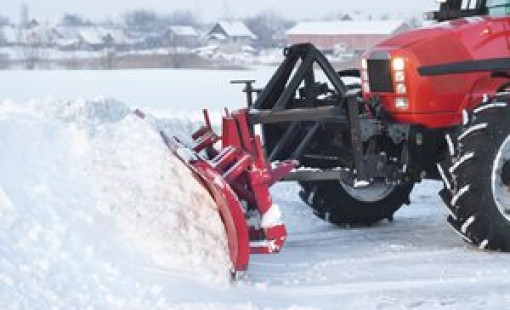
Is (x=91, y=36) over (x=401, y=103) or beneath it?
beneath

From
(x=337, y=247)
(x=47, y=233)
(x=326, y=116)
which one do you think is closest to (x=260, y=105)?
(x=326, y=116)

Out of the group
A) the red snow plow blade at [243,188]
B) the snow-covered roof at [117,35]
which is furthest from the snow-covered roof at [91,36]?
the red snow plow blade at [243,188]

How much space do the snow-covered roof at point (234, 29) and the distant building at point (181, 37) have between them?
2.52m

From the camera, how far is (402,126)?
21.2ft

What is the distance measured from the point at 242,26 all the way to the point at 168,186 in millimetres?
76352

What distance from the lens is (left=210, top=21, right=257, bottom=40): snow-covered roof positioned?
249ft

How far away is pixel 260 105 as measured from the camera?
655 centimetres

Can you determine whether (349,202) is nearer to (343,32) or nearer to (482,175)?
(482,175)

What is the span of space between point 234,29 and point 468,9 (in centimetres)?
7144

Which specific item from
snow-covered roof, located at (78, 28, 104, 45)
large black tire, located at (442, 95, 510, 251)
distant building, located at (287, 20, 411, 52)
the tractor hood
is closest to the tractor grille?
the tractor hood

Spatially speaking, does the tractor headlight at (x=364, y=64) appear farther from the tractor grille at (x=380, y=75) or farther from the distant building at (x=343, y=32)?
the distant building at (x=343, y=32)

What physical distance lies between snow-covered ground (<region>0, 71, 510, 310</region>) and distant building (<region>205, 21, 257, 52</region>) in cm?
6480

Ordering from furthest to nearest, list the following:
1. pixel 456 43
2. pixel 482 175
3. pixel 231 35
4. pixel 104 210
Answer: pixel 231 35 < pixel 456 43 < pixel 482 175 < pixel 104 210

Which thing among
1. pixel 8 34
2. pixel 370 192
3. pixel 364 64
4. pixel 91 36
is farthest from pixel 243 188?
pixel 91 36
